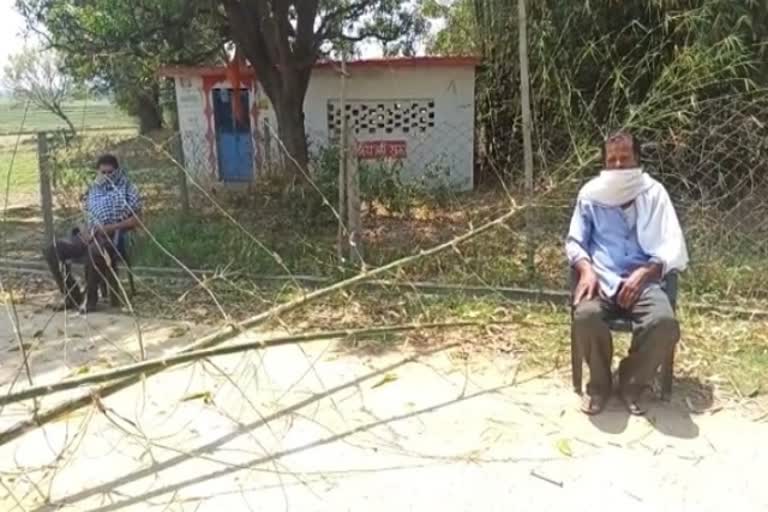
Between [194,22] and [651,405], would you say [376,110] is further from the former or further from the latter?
[651,405]

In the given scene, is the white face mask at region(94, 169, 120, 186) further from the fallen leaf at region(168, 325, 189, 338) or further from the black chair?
the black chair

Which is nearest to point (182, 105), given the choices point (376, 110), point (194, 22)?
point (194, 22)

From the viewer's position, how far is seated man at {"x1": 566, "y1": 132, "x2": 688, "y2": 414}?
297 cm

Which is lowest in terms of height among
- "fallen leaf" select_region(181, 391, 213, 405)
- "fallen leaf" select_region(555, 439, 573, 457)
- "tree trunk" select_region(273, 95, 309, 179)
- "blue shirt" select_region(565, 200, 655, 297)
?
"fallen leaf" select_region(555, 439, 573, 457)

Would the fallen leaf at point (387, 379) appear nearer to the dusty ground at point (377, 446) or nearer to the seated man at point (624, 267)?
the dusty ground at point (377, 446)

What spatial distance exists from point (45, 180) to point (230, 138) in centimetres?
583

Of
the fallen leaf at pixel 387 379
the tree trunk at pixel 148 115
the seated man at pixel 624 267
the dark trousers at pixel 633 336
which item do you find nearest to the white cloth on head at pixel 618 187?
the seated man at pixel 624 267

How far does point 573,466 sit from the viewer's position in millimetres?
2652

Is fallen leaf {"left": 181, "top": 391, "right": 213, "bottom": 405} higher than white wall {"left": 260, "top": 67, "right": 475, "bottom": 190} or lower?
lower

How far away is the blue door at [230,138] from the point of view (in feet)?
36.8

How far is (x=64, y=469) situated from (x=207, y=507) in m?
0.69

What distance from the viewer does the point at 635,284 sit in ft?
9.99

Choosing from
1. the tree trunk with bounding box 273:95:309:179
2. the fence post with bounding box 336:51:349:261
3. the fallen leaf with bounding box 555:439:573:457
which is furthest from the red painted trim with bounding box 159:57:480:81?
the fallen leaf with bounding box 555:439:573:457

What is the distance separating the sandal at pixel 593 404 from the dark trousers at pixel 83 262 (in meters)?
3.13
